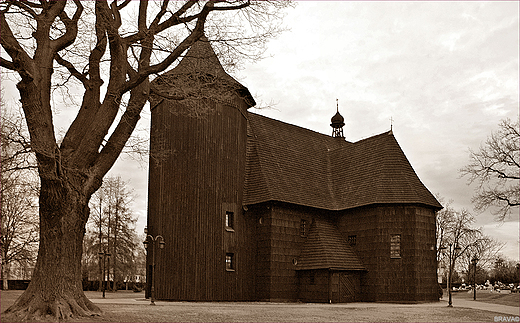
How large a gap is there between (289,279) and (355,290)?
13.2ft

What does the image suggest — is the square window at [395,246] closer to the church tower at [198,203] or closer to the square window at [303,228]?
the square window at [303,228]

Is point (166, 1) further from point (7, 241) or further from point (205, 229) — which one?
point (7, 241)

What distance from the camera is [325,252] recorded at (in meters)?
29.4

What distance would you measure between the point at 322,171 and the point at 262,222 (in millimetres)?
7571

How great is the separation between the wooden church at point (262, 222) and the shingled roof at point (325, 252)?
0.24 feet

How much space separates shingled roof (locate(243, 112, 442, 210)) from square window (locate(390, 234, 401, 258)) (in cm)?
209

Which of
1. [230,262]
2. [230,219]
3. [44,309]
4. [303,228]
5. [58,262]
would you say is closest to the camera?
[44,309]

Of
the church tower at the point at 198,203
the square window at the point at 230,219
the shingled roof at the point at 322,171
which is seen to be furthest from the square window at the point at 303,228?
the square window at the point at 230,219

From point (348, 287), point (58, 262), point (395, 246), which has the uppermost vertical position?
point (58, 262)

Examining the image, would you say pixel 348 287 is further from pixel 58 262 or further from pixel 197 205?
pixel 58 262

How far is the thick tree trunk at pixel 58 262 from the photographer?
12680 mm

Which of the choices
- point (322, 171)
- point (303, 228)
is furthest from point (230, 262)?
Result: point (322, 171)

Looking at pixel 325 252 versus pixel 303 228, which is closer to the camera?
pixel 325 252

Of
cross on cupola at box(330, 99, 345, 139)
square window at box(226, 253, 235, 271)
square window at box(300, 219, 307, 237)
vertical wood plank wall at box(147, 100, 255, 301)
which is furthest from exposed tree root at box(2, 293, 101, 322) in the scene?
cross on cupola at box(330, 99, 345, 139)
